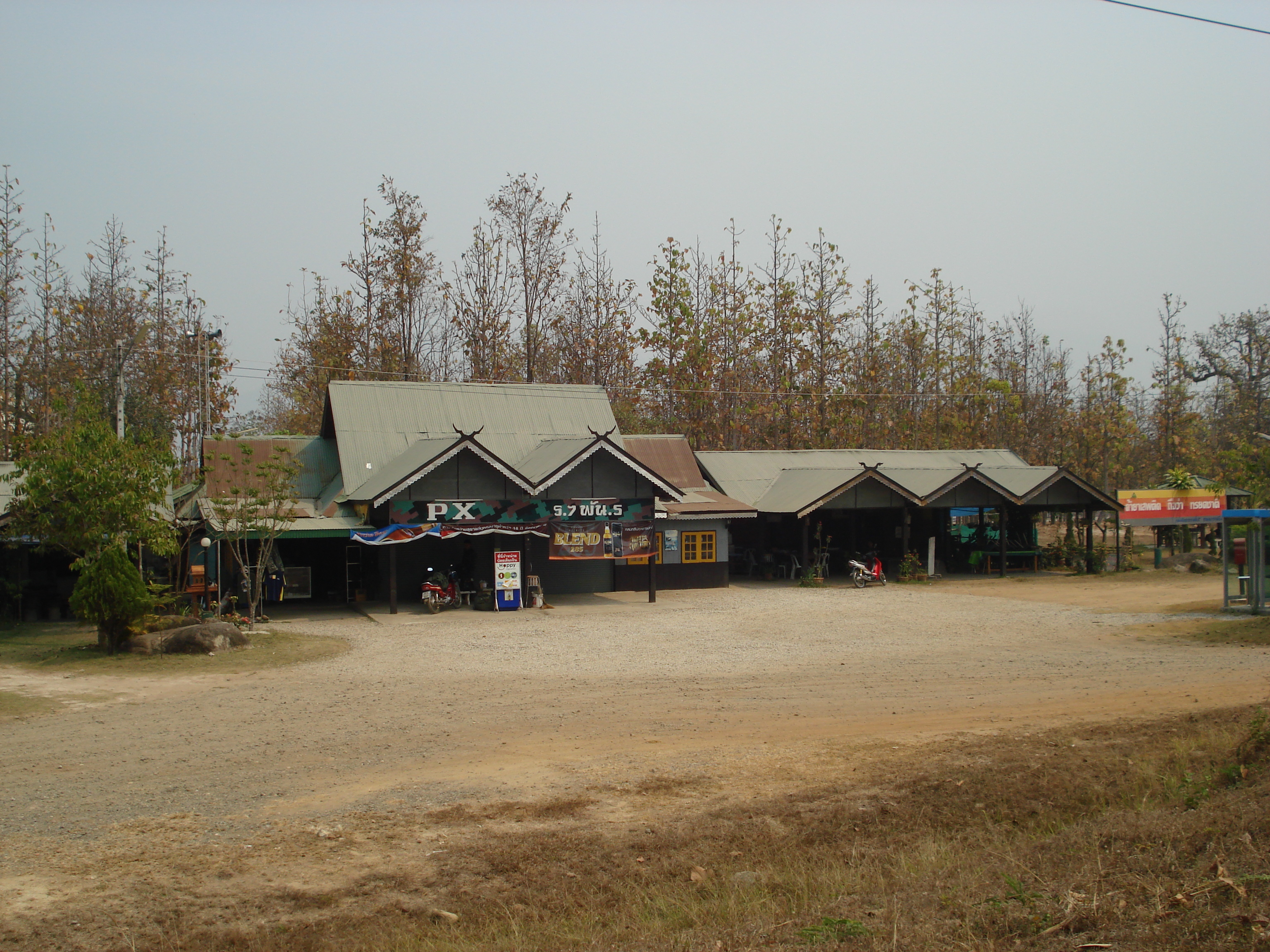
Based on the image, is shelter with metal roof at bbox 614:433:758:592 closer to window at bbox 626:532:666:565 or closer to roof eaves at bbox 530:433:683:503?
window at bbox 626:532:666:565

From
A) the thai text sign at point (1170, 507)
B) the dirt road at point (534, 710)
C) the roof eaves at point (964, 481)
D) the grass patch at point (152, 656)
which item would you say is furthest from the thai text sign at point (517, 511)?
the thai text sign at point (1170, 507)

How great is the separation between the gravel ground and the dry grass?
1640 millimetres

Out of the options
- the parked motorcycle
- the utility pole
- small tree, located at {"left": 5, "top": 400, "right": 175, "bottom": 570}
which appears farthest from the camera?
the parked motorcycle

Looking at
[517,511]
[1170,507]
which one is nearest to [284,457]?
[517,511]

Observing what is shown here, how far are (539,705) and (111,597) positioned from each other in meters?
8.03

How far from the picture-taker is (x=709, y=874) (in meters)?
6.89

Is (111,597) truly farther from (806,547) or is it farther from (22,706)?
(806,547)

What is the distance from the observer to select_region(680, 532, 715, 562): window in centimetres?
2814

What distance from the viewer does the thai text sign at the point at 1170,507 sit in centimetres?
3181

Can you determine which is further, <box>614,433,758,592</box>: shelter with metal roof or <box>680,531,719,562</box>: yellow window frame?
<box>680,531,719,562</box>: yellow window frame

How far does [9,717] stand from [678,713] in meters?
8.03

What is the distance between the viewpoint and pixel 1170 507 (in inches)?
1268

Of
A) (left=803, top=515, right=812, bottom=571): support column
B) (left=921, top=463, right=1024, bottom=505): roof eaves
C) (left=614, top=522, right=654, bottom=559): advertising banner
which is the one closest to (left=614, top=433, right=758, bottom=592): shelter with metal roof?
(left=803, top=515, right=812, bottom=571): support column

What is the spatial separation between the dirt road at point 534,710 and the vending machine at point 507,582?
2.18 meters
